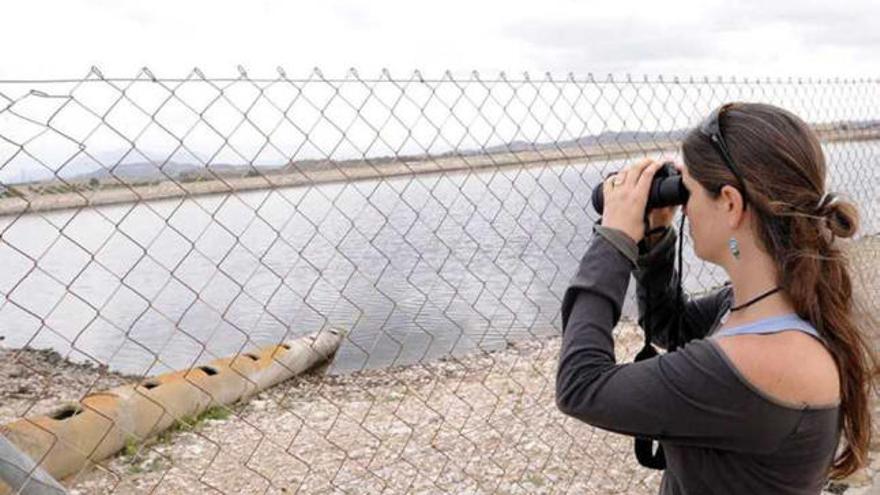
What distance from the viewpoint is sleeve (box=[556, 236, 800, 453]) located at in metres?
1.22

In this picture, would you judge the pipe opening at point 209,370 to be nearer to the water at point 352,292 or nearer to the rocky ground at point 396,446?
the rocky ground at point 396,446

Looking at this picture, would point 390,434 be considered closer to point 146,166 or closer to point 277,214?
point 146,166

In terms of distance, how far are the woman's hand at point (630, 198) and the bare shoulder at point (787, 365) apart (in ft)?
0.85

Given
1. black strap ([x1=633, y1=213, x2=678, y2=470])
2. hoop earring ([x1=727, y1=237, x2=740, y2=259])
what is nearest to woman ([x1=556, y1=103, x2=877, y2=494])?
hoop earring ([x1=727, y1=237, x2=740, y2=259])

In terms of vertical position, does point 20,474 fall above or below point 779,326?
above

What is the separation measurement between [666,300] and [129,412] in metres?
4.34

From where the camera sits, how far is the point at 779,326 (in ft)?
4.20

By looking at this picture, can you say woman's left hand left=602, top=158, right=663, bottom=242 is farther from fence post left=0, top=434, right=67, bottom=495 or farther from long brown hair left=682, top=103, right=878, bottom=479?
fence post left=0, top=434, right=67, bottom=495

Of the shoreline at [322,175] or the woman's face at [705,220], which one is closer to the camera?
the woman's face at [705,220]

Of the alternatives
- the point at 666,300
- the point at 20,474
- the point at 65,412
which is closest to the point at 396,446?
the point at 65,412

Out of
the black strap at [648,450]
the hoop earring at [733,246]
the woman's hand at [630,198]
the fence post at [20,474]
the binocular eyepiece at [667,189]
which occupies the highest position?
the fence post at [20,474]

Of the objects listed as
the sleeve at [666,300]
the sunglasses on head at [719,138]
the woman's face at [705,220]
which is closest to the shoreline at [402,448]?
the sleeve at [666,300]

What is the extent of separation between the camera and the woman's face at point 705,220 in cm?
134

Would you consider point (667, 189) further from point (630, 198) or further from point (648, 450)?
point (648, 450)
